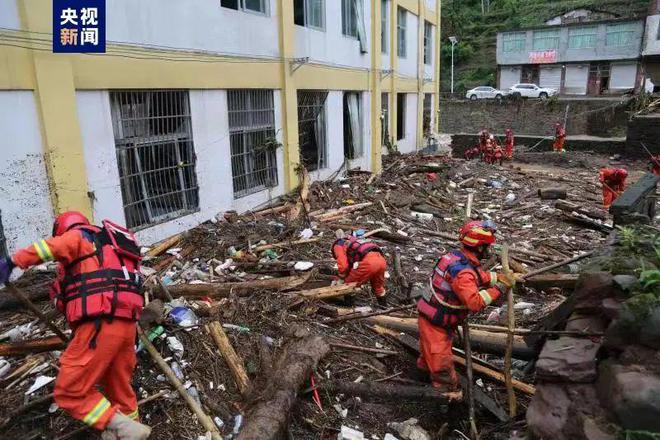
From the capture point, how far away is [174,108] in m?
8.70

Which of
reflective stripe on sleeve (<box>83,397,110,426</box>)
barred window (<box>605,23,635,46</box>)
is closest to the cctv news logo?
reflective stripe on sleeve (<box>83,397,110,426</box>)

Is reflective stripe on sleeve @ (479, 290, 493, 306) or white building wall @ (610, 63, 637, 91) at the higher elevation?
white building wall @ (610, 63, 637, 91)

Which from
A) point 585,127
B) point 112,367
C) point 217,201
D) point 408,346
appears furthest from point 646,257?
point 585,127

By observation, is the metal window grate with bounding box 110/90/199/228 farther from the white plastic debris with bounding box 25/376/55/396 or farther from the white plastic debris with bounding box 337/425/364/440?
the white plastic debris with bounding box 337/425/364/440

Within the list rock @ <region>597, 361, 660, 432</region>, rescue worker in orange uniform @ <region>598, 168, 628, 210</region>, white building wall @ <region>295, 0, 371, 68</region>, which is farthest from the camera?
white building wall @ <region>295, 0, 371, 68</region>

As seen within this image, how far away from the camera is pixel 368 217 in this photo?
10.6m

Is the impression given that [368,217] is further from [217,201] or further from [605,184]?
[605,184]

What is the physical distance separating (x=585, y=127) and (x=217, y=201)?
2727 centimetres

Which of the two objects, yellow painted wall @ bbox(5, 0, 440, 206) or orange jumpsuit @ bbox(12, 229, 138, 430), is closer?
orange jumpsuit @ bbox(12, 229, 138, 430)

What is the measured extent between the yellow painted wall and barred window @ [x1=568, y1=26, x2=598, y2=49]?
36.9 meters

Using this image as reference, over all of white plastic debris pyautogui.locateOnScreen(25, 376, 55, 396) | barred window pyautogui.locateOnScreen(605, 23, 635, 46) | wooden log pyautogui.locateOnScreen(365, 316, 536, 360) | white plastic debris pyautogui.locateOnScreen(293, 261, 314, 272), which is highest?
barred window pyautogui.locateOnScreen(605, 23, 635, 46)

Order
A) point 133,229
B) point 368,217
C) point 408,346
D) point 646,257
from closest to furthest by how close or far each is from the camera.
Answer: point 646,257, point 408,346, point 133,229, point 368,217

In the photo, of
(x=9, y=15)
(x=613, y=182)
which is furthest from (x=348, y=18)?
(x=9, y=15)

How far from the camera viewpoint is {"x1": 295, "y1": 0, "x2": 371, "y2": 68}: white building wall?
12.2 m
